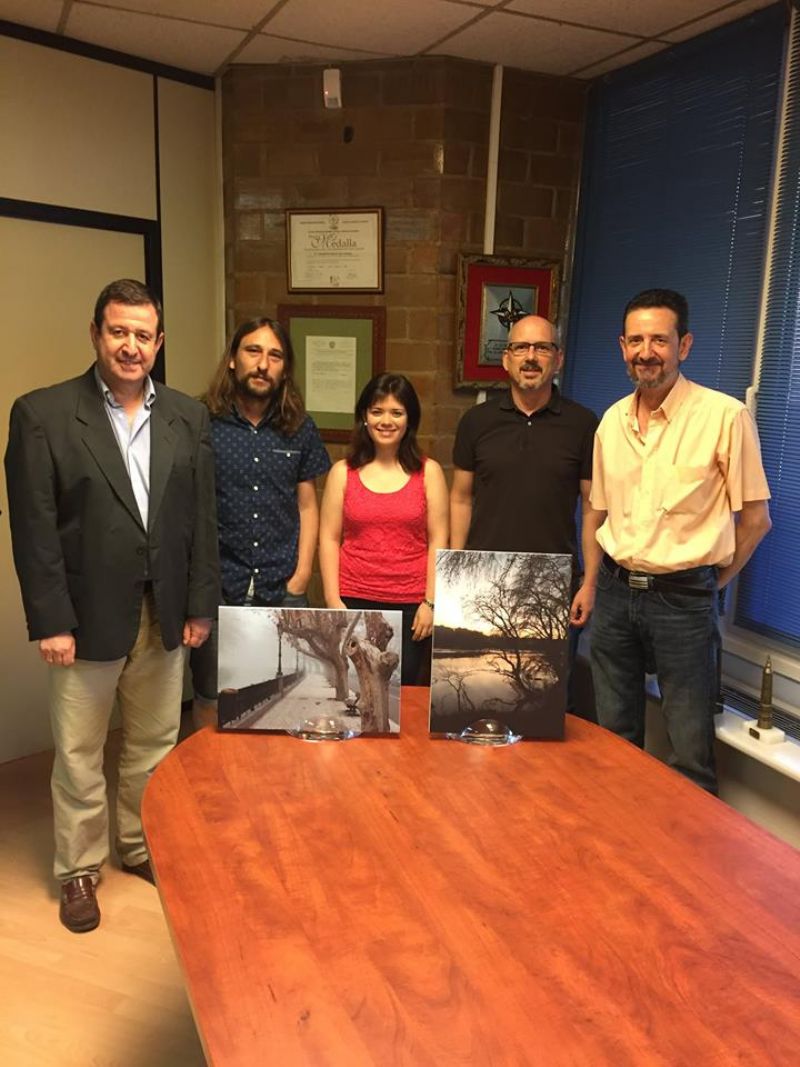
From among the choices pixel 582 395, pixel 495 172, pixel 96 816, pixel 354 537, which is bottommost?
pixel 96 816

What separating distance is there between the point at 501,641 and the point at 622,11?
1.90 meters

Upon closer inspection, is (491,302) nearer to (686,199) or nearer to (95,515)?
(686,199)

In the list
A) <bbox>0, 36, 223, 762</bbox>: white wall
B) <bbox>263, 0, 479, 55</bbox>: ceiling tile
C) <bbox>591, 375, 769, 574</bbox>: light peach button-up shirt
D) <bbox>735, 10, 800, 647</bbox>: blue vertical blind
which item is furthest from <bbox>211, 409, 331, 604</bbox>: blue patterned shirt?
<bbox>735, 10, 800, 647</bbox>: blue vertical blind

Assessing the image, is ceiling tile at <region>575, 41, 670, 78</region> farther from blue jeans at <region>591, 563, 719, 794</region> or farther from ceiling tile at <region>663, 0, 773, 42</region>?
blue jeans at <region>591, 563, 719, 794</region>

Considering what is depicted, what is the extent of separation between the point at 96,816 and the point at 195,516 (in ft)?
2.75

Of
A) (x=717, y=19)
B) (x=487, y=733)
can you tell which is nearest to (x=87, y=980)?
(x=487, y=733)

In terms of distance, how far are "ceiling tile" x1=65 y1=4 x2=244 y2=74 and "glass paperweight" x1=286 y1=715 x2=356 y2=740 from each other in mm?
2244

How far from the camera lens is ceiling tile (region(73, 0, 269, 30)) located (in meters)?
2.54

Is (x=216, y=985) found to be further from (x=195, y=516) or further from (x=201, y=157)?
(x=201, y=157)

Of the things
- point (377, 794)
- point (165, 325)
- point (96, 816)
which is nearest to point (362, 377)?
point (165, 325)

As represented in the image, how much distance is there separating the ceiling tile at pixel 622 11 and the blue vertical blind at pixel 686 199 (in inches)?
6.1

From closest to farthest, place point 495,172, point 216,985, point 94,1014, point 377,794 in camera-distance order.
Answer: point 216,985 → point 377,794 → point 94,1014 → point 495,172

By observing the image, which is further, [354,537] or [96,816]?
[354,537]

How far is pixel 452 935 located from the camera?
113 centimetres
